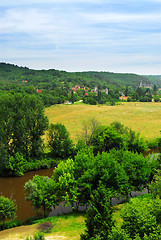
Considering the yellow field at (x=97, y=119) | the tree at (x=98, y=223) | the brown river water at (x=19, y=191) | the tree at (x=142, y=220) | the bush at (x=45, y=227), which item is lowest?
the brown river water at (x=19, y=191)

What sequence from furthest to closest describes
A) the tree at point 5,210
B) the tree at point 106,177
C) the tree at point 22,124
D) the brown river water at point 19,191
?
the tree at point 22,124, the brown river water at point 19,191, the tree at point 106,177, the tree at point 5,210

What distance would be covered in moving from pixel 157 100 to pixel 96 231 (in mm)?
149071

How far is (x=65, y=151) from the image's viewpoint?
155 ft

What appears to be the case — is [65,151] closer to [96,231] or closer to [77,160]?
[77,160]

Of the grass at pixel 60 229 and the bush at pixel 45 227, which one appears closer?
the grass at pixel 60 229

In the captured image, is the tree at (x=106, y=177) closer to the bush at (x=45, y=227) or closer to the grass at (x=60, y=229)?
the grass at (x=60, y=229)

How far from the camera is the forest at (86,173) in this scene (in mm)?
17938

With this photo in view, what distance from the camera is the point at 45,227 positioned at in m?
24.0

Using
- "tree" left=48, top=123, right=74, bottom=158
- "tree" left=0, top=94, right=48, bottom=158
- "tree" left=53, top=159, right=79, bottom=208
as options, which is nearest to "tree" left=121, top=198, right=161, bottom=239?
"tree" left=53, top=159, right=79, bottom=208

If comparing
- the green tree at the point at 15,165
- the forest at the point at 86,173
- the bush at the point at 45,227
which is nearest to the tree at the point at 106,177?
the forest at the point at 86,173

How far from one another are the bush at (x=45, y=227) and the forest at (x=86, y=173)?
2.32 meters

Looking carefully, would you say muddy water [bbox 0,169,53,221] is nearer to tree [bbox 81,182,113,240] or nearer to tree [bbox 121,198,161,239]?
tree [bbox 81,182,113,240]

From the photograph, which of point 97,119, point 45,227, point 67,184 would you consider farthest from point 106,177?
point 97,119

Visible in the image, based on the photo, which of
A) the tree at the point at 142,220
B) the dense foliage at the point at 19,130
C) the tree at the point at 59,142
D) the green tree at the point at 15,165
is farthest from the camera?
the tree at the point at 59,142
